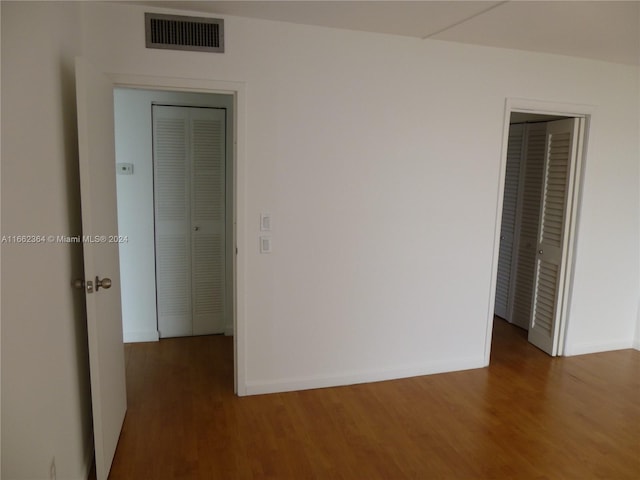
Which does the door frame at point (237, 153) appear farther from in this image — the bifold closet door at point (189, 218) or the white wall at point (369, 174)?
the bifold closet door at point (189, 218)

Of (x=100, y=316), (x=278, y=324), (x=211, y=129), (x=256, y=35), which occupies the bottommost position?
(x=278, y=324)

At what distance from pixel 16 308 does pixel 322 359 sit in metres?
2.09

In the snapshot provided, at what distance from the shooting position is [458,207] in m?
3.34

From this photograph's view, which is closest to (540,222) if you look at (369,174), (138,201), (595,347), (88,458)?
(595,347)

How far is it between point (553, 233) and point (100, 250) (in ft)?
11.3

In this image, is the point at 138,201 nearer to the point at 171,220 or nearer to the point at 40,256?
the point at 171,220

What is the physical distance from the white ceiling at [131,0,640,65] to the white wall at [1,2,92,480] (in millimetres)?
960

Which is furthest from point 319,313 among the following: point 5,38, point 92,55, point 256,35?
point 5,38

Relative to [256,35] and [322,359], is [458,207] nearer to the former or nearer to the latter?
[322,359]

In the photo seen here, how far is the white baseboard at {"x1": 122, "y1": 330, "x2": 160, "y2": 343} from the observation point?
3.95 m

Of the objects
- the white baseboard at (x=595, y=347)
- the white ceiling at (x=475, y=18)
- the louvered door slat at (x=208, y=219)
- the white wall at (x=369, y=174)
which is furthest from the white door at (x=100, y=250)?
the white baseboard at (x=595, y=347)

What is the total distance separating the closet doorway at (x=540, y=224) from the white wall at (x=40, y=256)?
137 inches

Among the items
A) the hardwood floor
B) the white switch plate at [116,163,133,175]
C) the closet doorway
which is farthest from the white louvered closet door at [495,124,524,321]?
the white switch plate at [116,163,133,175]

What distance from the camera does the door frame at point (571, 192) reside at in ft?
11.0
